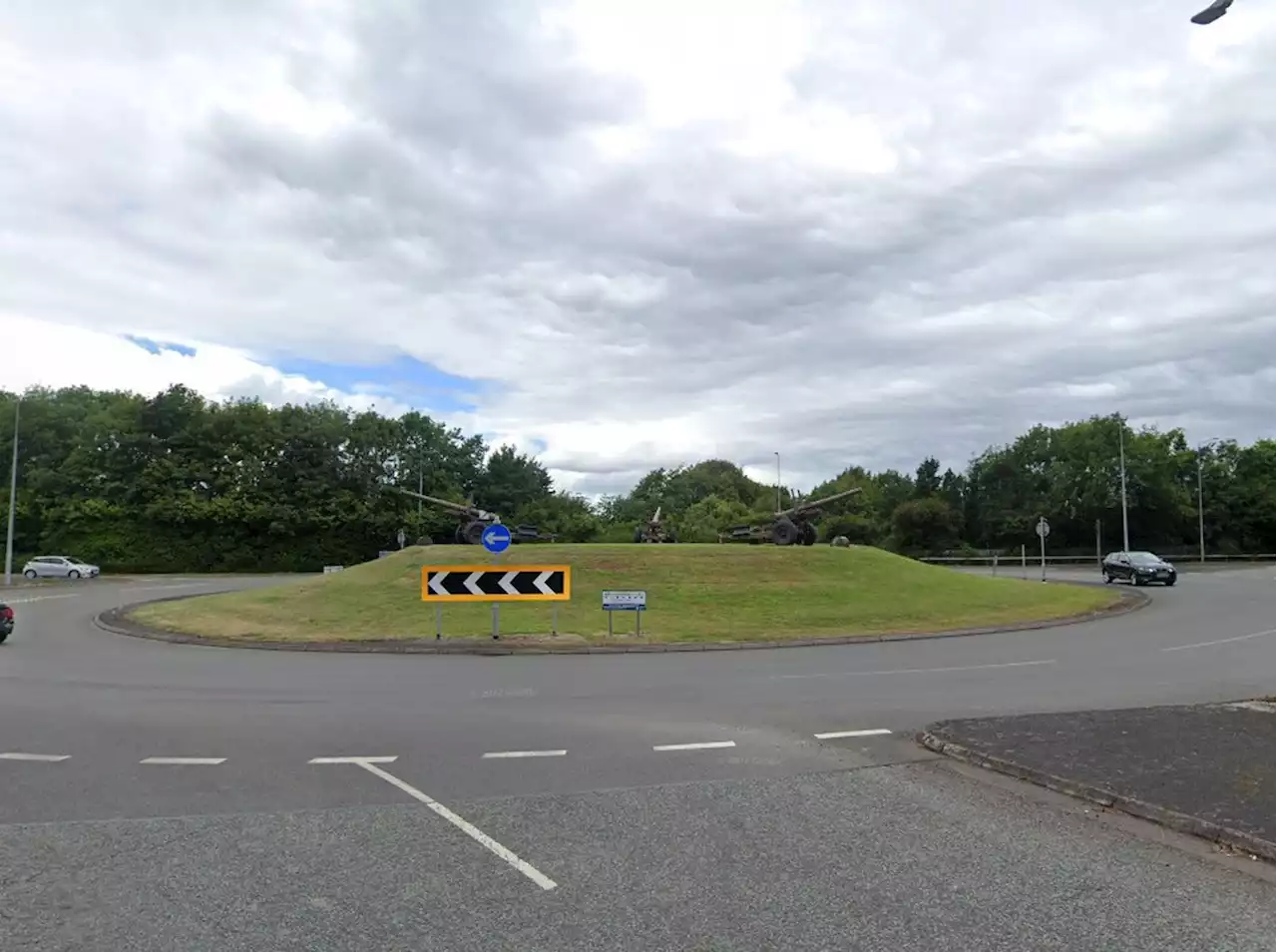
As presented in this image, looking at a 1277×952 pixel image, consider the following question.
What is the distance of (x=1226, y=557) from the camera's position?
73.6 metres

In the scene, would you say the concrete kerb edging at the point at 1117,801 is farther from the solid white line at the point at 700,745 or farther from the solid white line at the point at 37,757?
the solid white line at the point at 37,757

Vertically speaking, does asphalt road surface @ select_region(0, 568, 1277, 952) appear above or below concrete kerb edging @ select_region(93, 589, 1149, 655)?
above

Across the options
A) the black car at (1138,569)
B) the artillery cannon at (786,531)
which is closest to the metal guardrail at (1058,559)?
the black car at (1138,569)

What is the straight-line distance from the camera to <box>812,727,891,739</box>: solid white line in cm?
918

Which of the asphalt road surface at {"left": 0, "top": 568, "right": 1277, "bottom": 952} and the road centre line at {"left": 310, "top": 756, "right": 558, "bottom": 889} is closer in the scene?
the asphalt road surface at {"left": 0, "top": 568, "right": 1277, "bottom": 952}

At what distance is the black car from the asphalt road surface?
30.0m

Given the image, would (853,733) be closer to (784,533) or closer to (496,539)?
(496,539)

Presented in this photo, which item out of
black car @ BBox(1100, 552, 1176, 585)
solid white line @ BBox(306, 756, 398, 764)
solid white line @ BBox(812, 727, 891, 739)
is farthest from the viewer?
black car @ BBox(1100, 552, 1176, 585)

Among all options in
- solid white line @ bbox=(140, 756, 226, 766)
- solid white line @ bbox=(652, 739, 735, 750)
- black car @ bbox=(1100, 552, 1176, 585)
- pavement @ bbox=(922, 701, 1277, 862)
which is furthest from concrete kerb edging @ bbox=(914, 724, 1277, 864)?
black car @ bbox=(1100, 552, 1176, 585)

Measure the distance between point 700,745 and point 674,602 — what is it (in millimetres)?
16206

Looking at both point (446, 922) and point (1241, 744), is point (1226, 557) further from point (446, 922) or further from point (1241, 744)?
point (446, 922)

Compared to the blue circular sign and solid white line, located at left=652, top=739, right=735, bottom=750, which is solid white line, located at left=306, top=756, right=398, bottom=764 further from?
the blue circular sign

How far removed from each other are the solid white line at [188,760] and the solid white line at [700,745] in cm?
383

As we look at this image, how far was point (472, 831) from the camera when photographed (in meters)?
5.90
